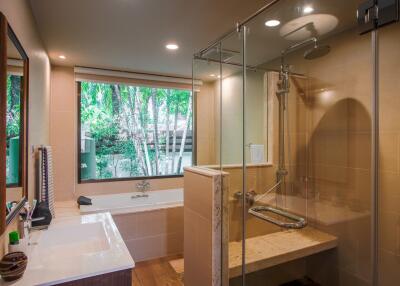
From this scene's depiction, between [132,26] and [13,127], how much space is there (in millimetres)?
1326

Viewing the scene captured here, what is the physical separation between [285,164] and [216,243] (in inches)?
45.2

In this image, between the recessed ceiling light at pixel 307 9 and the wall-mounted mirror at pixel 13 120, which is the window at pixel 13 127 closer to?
the wall-mounted mirror at pixel 13 120

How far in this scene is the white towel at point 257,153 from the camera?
2.47 metres

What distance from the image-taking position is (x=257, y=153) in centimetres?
260

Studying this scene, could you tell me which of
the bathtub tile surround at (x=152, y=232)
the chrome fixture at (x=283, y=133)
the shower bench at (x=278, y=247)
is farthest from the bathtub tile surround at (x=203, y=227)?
the bathtub tile surround at (x=152, y=232)

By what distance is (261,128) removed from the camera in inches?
107

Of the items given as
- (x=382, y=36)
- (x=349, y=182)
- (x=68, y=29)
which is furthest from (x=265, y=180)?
(x=68, y=29)

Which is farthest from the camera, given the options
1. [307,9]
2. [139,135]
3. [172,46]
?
[139,135]

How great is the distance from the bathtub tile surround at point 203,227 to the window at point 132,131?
1948mm

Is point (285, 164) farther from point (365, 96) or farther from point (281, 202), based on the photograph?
point (365, 96)

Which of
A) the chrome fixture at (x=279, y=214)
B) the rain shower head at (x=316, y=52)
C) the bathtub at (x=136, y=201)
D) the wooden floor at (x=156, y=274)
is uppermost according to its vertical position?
the rain shower head at (x=316, y=52)

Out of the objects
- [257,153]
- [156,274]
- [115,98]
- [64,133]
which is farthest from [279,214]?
[64,133]

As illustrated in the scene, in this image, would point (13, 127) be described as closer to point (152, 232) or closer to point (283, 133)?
point (152, 232)

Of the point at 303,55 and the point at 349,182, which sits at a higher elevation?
the point at 303,55
